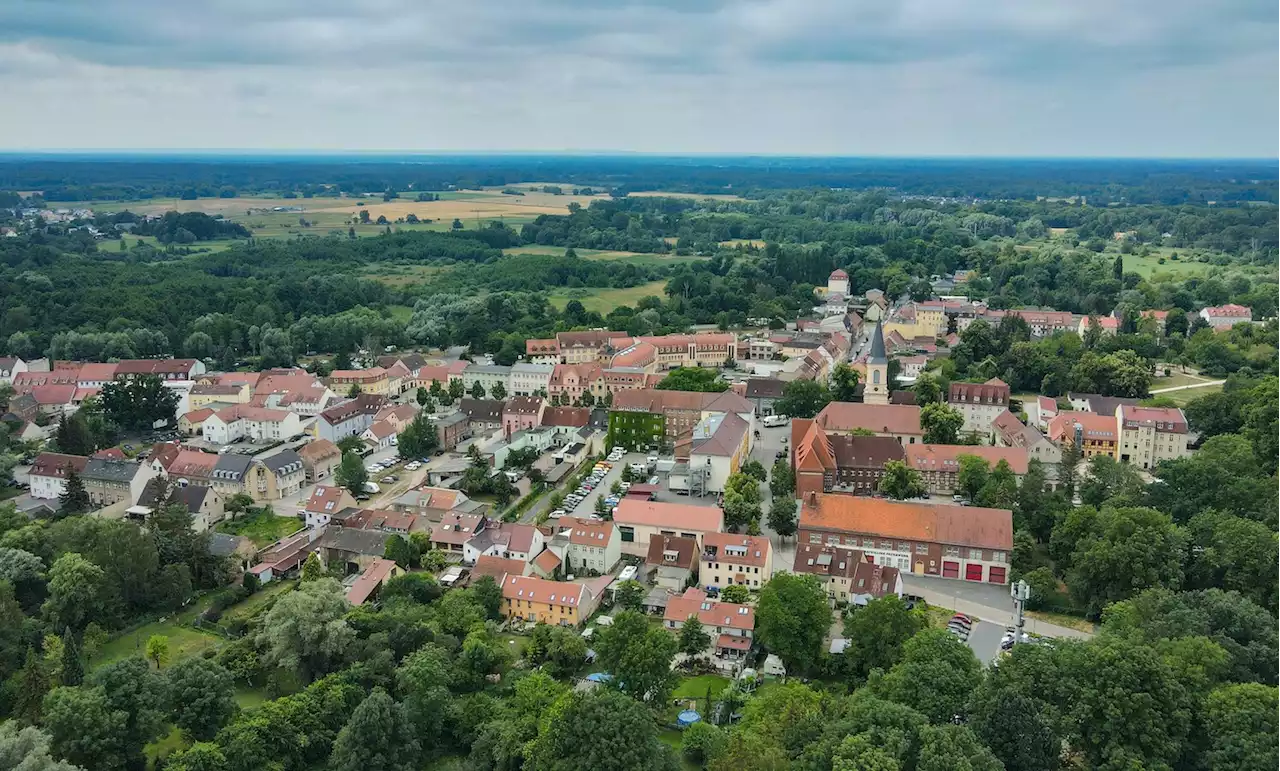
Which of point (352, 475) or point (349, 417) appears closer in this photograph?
point (352, 475)

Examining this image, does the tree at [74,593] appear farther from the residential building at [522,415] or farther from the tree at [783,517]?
the tree at [783,517]

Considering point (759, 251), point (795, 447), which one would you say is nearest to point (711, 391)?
point (795, 447)

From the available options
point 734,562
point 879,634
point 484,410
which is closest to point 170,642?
point 734,562

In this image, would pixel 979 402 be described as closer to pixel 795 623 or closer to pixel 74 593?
pixel 795 623

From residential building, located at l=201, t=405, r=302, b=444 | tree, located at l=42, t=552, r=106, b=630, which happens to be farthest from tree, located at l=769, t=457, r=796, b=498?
residential building, located at l=201, t=405, r=302, b=444

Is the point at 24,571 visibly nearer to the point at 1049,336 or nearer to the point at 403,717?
the point at 403,717

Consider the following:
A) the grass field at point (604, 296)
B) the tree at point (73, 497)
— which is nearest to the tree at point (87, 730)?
the tree at point (73, 497)
